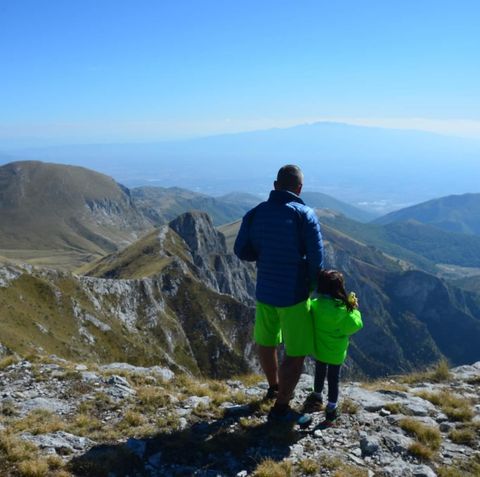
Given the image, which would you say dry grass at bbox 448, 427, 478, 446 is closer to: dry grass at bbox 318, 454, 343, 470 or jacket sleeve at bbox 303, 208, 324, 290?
dry grass at bbox 318, 454, 343, 470

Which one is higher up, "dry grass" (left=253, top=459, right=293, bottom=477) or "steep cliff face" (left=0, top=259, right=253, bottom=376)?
"dry grass" (left=253, top=459, right=293, bottom=477)

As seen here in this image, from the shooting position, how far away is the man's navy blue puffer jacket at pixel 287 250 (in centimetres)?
1079

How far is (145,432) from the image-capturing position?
10.8 metres

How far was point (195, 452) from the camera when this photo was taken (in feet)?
32.7

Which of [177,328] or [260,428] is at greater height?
[260,428]

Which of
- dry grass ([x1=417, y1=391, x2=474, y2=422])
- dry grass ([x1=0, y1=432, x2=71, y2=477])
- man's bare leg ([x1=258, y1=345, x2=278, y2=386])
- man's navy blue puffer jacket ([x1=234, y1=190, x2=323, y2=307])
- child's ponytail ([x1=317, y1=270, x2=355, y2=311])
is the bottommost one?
A: dry grass ([x1=417, y1=391, x2=474, y2=422])

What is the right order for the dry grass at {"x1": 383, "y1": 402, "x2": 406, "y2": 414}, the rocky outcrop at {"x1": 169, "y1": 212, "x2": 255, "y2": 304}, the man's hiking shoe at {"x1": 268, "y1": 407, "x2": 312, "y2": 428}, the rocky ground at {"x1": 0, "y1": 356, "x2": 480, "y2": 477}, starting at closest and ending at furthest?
1. the rocky ground at {"x1": 0, "y1": 356, "x2": 480, "y2": 477}
2. the man's hiking shoe at {"x1": 268, "y1": 407, "x2": 312, "y2": 428}
3. the dry grass at {"x1": 383, "y1": 402, "x2": 406, "y2": 414}
4. the rocky outcrop at {"x1": 169, "y1": 212, "x2": 255, "y2": 304}

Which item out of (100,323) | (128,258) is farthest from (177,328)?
(128,258)

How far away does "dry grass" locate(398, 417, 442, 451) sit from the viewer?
10539 mm

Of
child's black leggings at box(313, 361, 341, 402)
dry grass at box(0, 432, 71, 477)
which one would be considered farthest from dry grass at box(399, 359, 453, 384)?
dry grass at box(0, 432, 71, 477)

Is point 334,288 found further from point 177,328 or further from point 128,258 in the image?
point 128,258

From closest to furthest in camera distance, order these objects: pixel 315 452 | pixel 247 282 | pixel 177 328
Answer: pixel 315 452, pixel 177 328, pixel 247 282

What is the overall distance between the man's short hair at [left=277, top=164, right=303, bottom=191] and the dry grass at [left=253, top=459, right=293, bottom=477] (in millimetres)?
6160

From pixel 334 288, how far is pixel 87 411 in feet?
24.1
